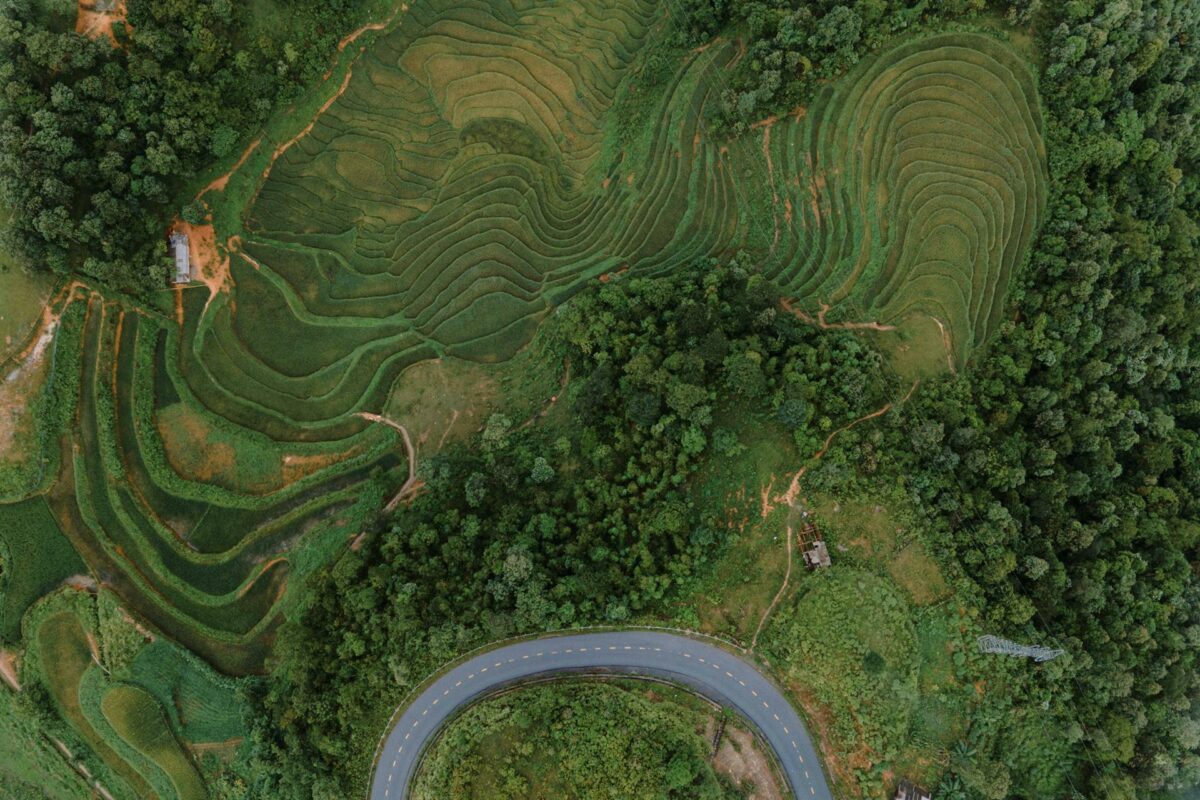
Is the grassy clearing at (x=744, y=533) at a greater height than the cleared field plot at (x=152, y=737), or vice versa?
the cleared field plot at (x=152, y=737)

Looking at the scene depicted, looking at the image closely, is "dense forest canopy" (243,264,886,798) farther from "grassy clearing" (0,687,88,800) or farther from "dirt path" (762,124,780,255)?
"grassy clearing" (0,687,88,800)

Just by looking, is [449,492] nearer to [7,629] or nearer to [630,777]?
[630,777]

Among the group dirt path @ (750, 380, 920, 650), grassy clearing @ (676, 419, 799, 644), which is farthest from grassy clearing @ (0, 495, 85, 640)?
dirt path @ (750, 380, 920, 650)

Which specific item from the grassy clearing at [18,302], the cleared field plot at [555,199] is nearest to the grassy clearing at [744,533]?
the cleared field plot at [555,199]

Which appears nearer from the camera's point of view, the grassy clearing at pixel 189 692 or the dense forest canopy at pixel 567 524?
the dense forest canopy at pixel 567 524

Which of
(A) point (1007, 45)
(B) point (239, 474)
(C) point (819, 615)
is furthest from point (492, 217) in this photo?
(A) point (1007, 45)

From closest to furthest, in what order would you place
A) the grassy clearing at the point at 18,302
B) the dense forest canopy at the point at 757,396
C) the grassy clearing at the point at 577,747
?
1. the grassy clearing at the point at 577,747
2. the dense forest canopy at the point at 757,396
3. the grassy clearing at the point at 18,302

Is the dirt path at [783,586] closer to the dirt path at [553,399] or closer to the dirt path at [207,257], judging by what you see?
the dirt path at [553,399]
